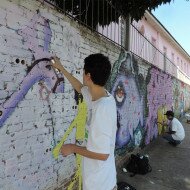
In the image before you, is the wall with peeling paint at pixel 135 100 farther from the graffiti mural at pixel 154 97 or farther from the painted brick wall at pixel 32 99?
the painted brick wall at pixel 32 99

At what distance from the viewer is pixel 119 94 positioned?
21.8ft

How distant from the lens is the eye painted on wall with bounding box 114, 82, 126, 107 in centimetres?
648

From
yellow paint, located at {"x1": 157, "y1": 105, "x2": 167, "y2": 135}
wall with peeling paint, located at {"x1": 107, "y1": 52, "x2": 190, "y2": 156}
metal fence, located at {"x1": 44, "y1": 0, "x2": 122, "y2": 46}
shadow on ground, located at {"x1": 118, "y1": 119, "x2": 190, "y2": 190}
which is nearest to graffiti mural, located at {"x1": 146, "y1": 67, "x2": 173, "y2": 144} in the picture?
wall with peeling paint, located at {"x1": 107, "y1": 52, "x2": 190, "y2": 156}

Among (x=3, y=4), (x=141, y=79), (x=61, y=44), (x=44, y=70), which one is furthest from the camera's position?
(x=141, y=79)

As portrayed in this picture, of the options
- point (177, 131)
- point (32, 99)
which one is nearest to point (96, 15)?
point (32, 99)

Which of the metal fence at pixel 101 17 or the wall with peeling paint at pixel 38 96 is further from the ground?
the metal fence at pixel 101 17

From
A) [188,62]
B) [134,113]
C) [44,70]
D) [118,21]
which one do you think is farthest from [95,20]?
[188,62]

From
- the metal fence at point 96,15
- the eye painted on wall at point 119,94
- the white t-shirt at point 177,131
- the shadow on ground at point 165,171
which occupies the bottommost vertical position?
the shadow on ground at point 165,171

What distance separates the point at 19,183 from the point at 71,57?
1860 millimetres

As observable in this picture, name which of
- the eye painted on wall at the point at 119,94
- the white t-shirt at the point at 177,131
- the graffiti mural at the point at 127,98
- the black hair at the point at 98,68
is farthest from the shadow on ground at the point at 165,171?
the black hair at the point at 98,68

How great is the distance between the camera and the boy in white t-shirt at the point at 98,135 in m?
2.26

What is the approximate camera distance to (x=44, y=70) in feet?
12.2

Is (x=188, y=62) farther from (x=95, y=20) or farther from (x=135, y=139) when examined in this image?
(x=95, y=20)

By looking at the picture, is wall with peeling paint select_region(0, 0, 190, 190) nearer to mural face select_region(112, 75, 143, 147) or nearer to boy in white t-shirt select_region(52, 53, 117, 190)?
boy in white t-shirt select_region(52, 53, 117, 190)
